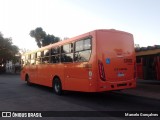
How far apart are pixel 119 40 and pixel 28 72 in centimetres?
1030

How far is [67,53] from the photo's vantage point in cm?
1243

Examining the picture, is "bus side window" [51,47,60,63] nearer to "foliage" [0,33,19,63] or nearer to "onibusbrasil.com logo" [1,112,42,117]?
"onibusbrasil.com logo" [1,112,42,117]

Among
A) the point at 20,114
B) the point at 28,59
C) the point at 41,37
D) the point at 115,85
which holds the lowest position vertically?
the point at 20,114

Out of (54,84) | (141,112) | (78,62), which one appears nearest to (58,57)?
(54,84)

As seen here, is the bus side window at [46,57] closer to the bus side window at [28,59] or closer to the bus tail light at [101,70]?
the bus side window at [28,59]

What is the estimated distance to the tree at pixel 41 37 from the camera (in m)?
62.2

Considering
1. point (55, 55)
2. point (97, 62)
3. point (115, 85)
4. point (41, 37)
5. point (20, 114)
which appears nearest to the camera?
point (20, 114)

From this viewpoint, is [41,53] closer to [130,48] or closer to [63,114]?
[130,48]

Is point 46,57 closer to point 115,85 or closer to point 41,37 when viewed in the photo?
point 115,85

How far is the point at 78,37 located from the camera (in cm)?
1141

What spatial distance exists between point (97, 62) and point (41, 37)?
53627 mm

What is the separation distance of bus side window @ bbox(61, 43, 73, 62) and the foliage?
41521mm

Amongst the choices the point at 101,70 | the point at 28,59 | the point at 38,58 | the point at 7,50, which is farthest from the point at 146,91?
the point at 7,50

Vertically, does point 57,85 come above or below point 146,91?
above
